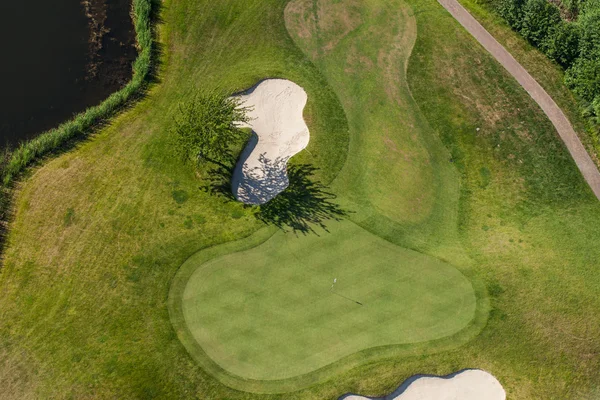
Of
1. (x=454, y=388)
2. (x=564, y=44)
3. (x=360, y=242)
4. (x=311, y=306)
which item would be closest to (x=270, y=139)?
(x=360, y=242)

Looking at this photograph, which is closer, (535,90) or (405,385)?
(405,385)

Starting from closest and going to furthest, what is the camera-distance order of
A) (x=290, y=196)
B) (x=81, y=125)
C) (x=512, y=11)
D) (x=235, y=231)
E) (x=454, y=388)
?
(x=454, y=388)
(x=235, y=231)
(x=290, y=196)
(x=81, y=125)
(x=512, y=11)

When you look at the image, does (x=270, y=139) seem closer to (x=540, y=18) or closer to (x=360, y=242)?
(x=360, y=242)

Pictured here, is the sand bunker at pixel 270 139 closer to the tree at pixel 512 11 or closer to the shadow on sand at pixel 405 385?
the shadow on sand at pixel 405 385

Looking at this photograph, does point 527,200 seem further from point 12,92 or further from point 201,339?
point 12,92

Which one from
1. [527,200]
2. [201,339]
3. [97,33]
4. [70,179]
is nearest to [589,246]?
[527,200]
